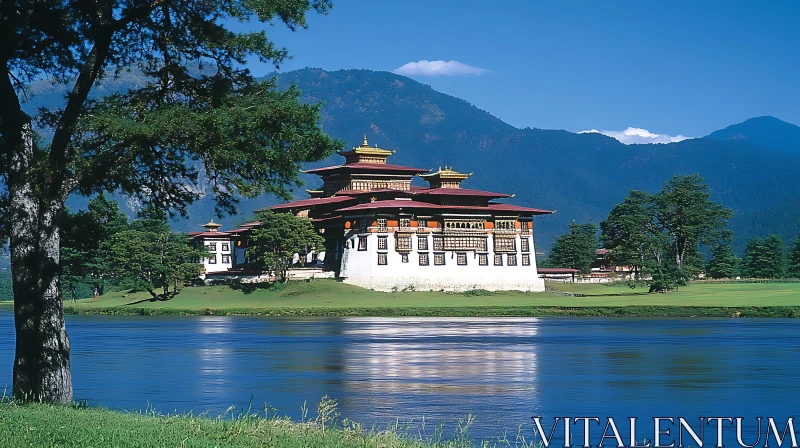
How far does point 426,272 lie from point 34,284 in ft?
252

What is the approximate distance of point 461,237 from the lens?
9719 centimetres

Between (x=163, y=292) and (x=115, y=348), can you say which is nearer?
(x=115, y=348)

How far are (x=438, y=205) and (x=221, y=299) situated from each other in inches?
914

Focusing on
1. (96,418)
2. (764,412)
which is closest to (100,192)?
(96,418)

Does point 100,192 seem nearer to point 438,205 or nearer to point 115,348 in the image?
point 115,348

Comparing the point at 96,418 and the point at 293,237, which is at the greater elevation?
the point at 293,237

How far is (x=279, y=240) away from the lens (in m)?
90.5

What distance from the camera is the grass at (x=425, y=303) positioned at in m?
69.3

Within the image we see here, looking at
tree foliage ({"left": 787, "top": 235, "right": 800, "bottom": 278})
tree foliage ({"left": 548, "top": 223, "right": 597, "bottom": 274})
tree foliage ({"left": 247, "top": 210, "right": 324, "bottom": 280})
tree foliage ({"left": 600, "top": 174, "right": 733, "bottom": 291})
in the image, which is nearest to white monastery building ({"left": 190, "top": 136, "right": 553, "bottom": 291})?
tree foliage ({"left": 247, "top": 210, "right": 324, "bottom": 280})

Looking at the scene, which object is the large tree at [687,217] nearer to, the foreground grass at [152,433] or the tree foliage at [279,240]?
the tree foliage at [279,240]

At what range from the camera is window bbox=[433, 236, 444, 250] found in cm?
9631

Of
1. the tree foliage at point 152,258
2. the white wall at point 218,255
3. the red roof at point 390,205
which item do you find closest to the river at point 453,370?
the tree foliage at point 152,258

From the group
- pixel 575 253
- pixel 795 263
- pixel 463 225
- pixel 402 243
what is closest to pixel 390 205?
pixel 402 243

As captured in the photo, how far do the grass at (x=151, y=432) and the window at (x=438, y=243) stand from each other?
257 ft
